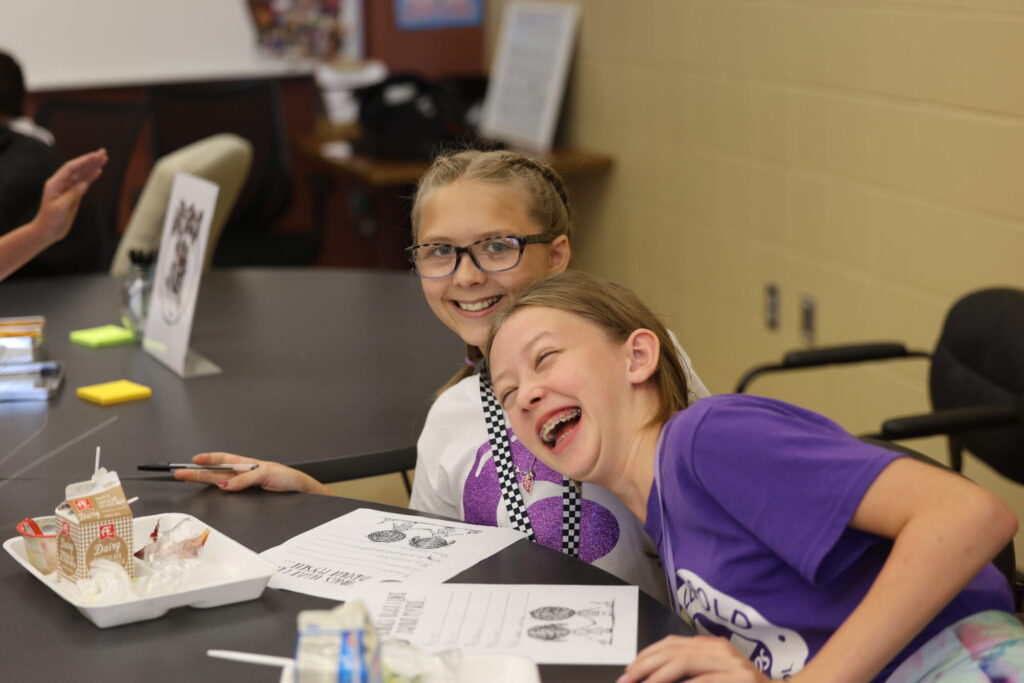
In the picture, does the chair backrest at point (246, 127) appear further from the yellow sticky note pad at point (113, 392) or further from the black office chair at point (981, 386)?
the black office chair at point (981, 386)

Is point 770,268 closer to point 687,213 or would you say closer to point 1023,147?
point 687,213

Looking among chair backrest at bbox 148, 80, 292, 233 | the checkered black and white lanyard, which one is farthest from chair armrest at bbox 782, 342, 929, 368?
chair backrest at bbox 148, 80, 292, 233

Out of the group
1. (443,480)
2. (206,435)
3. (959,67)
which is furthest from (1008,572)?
(959,67)

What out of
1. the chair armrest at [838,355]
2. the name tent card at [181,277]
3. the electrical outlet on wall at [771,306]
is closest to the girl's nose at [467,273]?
the name tent card at [181,277]

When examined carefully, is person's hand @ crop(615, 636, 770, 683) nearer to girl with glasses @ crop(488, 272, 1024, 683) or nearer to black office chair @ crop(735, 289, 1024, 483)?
girl with glasses @ crop(488, 272, 1024, 683)

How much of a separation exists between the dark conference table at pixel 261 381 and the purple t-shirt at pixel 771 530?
605 mm

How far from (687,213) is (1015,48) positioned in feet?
5.27

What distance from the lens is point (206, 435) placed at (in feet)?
6.09

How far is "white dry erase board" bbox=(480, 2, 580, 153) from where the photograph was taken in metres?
4.89

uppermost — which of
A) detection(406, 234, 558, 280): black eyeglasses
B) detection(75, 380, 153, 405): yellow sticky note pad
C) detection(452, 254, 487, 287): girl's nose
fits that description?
detection(406, 234, 558, 280): black eyeglasses

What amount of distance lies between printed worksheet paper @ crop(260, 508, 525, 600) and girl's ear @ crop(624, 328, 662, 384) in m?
0.23

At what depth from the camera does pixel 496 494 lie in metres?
1.65

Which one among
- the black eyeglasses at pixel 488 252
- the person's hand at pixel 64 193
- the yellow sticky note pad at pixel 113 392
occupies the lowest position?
the yellow sticky note pad at pixel 113 392

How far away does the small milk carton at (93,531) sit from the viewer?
4.20 ft
